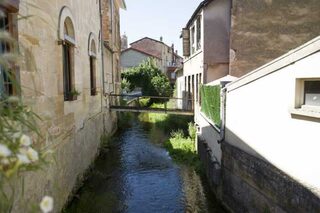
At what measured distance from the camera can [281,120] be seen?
5.72 m

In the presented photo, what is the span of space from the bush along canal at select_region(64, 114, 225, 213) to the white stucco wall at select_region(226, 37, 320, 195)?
9.37 ft

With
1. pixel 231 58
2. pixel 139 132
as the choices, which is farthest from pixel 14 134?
pixel 139 132

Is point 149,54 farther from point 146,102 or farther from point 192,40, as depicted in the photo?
point 192,40

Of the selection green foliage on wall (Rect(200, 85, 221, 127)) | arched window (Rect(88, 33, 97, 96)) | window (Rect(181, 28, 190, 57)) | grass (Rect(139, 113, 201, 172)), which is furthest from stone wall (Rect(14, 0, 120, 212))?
window (Rect(181, 28, 190, 57))

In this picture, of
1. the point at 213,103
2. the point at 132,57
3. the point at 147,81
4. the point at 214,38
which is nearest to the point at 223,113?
the point at 213,103

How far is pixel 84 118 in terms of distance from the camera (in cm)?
1091

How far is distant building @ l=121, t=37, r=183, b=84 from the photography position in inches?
1699

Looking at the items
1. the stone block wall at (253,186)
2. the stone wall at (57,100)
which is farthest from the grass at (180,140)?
the stone wall at (57,100)

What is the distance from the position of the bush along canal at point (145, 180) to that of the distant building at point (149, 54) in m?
26.4

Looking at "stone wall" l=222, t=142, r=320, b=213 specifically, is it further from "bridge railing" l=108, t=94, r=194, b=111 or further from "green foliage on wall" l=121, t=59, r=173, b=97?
"green foliage on wall" l=121, t=59, r=173, b=97

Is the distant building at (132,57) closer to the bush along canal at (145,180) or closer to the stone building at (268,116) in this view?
the bush along canal at (145,180)

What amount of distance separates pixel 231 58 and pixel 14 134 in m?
12.5

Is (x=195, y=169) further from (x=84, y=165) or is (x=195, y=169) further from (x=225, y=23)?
(x=225, y=23)

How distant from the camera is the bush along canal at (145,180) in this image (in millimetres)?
8719
